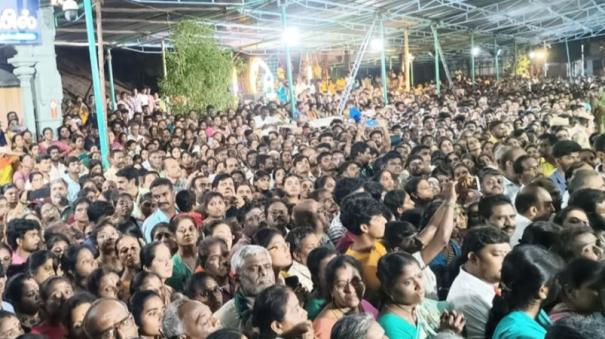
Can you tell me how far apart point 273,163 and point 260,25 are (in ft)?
30.2

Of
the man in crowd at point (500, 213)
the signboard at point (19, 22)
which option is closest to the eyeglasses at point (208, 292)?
the man in crowd at point (500, 213)

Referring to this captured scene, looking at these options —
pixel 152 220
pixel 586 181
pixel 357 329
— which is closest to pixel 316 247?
pixel 357 329

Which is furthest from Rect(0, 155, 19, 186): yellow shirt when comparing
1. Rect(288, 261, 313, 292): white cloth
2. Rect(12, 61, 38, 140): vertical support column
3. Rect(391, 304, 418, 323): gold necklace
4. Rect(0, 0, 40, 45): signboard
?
Rect(391, 304, 418, 323): gold necklace

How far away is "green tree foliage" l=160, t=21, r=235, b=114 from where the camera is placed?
12945mm

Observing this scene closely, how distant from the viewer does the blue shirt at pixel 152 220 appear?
5.45 meters

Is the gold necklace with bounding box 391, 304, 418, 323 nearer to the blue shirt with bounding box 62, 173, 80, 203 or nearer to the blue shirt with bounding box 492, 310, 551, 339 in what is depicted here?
the blue shirt with bounding box 492, 310, 551, 339

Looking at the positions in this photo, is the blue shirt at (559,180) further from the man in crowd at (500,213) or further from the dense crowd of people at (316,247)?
the man in crowd at (500,213)

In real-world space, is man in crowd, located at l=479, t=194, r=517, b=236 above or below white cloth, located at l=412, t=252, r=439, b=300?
above

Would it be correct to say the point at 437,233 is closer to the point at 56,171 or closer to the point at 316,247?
the point at 316,247

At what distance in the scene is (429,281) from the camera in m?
3.68

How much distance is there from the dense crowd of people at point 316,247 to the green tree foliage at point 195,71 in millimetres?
4508

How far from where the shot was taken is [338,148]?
9148 mm

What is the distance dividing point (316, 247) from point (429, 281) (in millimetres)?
721

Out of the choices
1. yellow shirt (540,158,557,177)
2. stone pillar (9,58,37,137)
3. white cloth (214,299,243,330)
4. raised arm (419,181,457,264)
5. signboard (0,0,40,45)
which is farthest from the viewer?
stone pillar (9,58,37,137)
